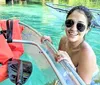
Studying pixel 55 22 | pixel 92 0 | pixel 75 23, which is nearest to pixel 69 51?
pixel 75 23

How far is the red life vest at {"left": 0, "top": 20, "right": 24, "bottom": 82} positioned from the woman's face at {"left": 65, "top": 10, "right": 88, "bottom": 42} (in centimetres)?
51

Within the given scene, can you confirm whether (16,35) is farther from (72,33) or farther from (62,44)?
(72,33)

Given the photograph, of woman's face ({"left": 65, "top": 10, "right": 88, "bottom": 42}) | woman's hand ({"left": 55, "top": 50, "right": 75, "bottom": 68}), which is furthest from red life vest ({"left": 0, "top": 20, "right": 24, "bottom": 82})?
woman's face ({"left": 65, "top": 10, "right": 88, "bottom": 42})

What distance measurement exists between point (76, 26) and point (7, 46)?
2.04 ft

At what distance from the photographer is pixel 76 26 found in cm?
186

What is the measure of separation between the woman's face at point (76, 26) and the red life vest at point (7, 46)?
1.69ft

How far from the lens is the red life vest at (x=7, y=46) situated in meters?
1.88

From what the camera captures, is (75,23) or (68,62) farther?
(75,23)

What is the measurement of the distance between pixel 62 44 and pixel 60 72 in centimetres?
66

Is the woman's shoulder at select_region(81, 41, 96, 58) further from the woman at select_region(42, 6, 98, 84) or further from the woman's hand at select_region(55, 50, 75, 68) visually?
the woman's hand at select_region(55, 50, 75, 68)

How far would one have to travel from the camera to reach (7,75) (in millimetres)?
1813

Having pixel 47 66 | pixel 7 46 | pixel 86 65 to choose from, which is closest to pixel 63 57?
pixel 86 65

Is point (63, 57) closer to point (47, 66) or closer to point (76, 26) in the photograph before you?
point (76, 26)

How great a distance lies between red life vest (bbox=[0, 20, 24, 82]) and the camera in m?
1.88
